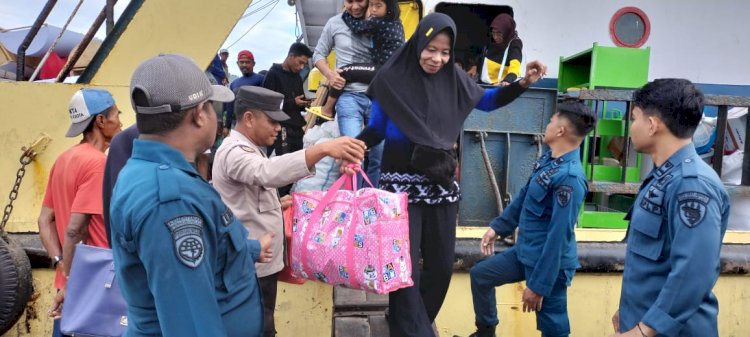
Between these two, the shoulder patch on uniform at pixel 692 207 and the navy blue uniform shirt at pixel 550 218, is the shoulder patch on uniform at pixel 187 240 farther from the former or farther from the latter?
the navy blue uniform shirt at pixel 550 218

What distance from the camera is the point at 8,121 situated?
317 cm

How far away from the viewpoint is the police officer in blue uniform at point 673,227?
188cm

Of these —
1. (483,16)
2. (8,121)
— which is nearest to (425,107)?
(8,121)

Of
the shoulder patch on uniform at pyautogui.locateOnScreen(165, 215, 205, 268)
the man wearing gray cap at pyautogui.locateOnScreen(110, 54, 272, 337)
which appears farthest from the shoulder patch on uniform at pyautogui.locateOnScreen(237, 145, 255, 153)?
the shoulder patch on uniform at pyautogui.locateOnScreen(165, 215, 205, 268)

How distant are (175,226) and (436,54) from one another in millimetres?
1665

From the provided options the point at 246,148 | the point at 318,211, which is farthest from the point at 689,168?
the point at 246,148

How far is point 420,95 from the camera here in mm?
2732

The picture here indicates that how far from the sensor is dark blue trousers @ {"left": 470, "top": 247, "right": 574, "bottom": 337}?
9.89 ft

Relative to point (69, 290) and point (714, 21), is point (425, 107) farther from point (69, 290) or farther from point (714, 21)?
point (714, 21)

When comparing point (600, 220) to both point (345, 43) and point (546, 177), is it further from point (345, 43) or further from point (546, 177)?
point (345, 43)

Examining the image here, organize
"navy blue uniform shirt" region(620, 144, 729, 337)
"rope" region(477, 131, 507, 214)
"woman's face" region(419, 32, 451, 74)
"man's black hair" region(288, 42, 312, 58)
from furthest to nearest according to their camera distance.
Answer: "man's black hair" region(288, 42, 312, 58) → "rope" region(477, 131, 507, 214) → "woman's face" region(419, 32, 451, 74) → "navy blue uniform shirt" region(620, 144, 729, 337)

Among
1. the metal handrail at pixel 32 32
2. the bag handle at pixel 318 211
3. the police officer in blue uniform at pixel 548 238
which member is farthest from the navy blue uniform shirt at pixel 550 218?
the metal handrail at pixel 32 32

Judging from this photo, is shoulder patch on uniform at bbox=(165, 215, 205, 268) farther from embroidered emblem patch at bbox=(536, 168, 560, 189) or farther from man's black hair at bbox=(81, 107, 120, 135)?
embroidered emblem patch at bbox=(536, 168, 560, 189)

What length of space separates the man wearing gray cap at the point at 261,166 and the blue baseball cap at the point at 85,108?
580 millimetres
